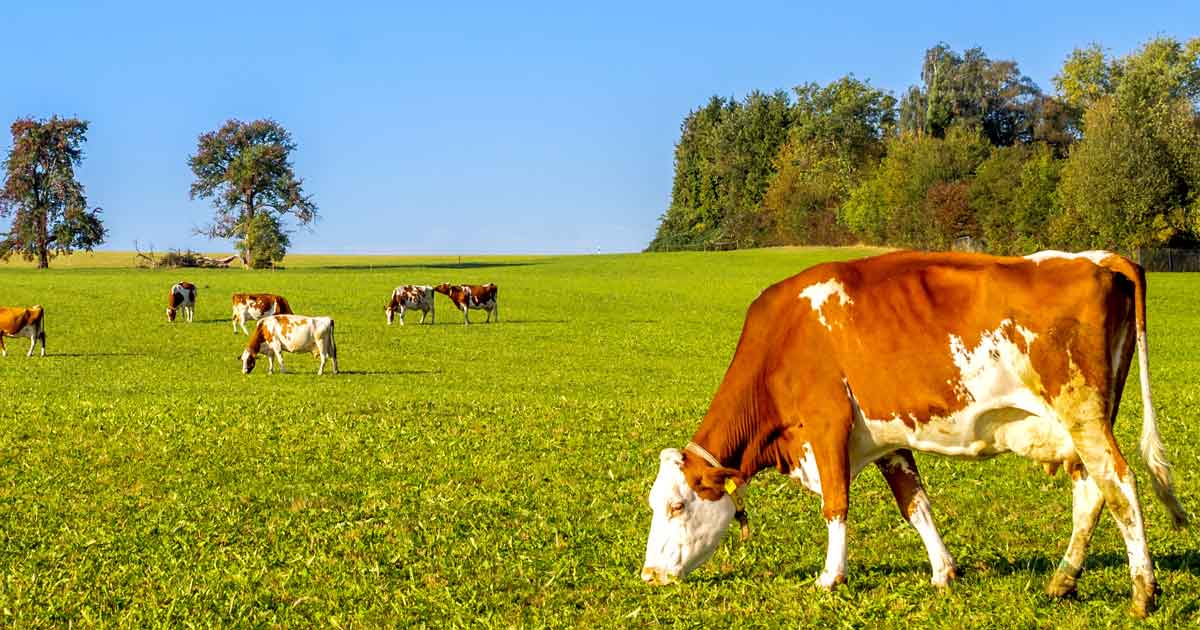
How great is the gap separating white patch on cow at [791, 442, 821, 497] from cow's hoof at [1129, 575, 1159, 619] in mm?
2071

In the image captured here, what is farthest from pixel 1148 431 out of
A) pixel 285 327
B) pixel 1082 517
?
pixel 285 327

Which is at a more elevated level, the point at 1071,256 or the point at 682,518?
the point at 1071,256

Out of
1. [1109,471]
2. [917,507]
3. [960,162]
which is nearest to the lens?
[1109,471]

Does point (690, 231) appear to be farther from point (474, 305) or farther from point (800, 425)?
point (800, 425)

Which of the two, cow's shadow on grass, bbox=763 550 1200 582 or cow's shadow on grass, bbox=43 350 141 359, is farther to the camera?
cow's shadow on grass, bbox=43 350 141 359

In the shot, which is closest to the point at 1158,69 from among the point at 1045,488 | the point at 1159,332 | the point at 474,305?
the point at 1159,332

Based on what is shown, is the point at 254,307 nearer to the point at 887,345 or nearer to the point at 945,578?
the point at 945,578

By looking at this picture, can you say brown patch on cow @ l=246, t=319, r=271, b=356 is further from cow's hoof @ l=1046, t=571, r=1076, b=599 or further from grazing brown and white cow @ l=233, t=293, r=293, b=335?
cow's hoof @ l=1046, t=571, r=1076, b=599

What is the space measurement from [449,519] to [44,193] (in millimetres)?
109159

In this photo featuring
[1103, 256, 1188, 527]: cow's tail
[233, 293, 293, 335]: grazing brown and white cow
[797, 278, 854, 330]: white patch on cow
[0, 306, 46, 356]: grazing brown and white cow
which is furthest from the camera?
[233, 293, 293, 335]: grazing brown and white cow

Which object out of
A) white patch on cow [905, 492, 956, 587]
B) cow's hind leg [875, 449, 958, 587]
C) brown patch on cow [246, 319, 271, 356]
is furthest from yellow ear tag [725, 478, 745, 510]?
brown patch on cow [246, 319, 271, 356]

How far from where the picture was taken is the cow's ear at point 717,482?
26.0 ft

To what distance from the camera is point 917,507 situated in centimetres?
845

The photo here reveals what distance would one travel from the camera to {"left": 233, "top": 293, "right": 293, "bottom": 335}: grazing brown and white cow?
137ft
